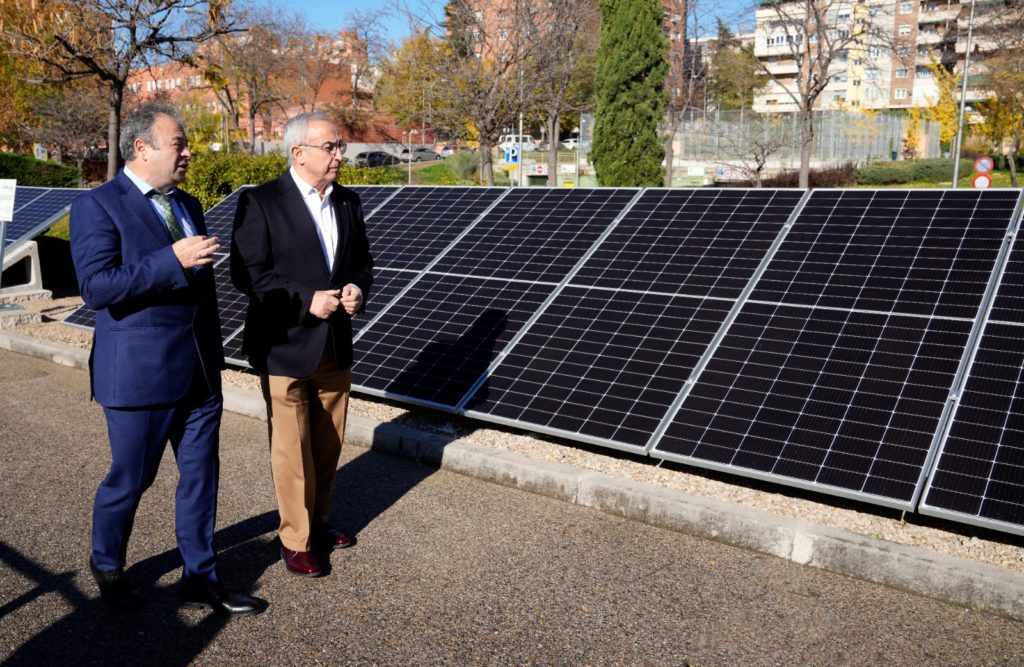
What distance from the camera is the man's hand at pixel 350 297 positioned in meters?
4.54

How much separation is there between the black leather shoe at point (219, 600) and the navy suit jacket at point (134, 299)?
0.90m

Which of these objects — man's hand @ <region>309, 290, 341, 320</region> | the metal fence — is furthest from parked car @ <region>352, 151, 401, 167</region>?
man's hand @ <region>309, 290, 341, 320</region>

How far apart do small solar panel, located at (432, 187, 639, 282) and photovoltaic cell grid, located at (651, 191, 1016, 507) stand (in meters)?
1.76

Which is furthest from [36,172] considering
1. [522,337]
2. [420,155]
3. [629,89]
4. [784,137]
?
[420,155]

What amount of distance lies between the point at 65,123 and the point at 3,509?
41.8 metres

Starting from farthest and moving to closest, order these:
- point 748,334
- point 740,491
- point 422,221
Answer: point 422,221, point 748,334, point 740,491

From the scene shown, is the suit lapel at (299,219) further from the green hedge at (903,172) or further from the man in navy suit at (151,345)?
the green hedge at (903,172)

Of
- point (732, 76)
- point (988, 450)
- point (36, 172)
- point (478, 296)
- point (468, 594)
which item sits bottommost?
point (468, 594)

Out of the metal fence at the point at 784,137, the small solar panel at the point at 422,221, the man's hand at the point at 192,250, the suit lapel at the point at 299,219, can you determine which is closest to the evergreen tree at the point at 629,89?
the metal fence at the point at 784,137

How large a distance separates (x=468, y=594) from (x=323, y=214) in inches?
81.2

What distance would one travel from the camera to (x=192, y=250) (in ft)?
12.9

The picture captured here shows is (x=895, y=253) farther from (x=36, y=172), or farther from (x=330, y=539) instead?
(x=36, y=172)

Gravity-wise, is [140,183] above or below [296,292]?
above

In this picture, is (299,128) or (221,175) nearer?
(299,128)
